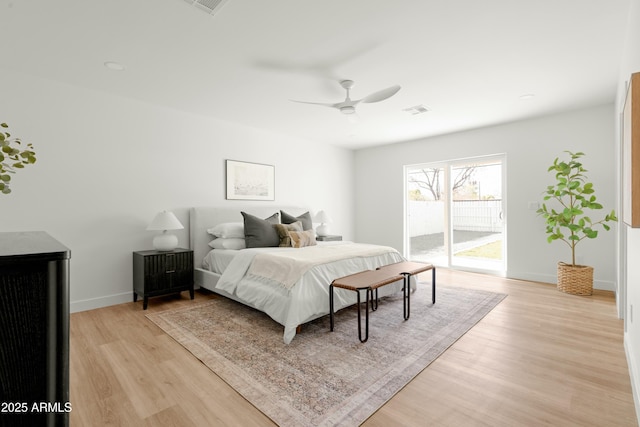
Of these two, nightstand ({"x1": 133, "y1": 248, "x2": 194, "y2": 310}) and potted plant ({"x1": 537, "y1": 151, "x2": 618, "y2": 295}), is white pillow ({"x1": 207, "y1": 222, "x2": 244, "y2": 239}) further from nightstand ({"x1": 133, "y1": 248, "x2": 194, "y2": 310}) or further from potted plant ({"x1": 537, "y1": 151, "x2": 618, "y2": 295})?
potted plant ({"x1": 537, "y1": 151, "x2": 618, "y2": 295})

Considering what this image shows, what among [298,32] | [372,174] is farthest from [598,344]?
[372,174]

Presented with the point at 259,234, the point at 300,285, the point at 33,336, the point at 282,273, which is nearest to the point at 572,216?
the point at 300,285

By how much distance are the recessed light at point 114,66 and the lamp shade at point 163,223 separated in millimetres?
1570

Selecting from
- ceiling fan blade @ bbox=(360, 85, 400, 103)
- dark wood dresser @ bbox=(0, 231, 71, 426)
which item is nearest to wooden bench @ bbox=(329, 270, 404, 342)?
ceiling fan blade @ bbox=(360, 85, 400, 103)

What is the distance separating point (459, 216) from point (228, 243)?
408cm

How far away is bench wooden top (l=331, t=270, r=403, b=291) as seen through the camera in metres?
2.59

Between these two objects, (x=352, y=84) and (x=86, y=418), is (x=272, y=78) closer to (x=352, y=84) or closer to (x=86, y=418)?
(x=352, y=84)

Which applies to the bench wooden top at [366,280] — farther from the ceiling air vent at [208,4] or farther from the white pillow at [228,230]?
the ceiling air vent at [208,4]

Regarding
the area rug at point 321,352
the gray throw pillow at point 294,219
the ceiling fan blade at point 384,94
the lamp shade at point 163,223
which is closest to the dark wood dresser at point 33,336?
the area rug at point 321,352

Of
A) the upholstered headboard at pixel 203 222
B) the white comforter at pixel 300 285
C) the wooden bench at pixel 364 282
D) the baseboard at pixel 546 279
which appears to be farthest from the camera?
the upholstered headboard at pixel 203 222

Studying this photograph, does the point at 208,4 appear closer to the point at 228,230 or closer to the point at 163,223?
the point at 163,223

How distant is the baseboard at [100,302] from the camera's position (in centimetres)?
333

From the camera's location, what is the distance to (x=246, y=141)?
16.1 feet

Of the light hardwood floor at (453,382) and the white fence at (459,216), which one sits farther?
the white fence at (459,216)
